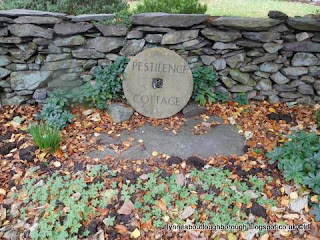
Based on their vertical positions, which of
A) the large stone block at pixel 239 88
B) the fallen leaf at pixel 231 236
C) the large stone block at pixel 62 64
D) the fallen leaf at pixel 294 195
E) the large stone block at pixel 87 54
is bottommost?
the fallen leaf at pixel 231 236

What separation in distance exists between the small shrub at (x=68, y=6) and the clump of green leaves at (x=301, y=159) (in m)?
2.95

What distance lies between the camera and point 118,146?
332 centimetres

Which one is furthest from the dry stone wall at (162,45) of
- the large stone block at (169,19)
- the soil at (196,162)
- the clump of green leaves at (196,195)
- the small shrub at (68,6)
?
the clump of green leaves at (196,195)

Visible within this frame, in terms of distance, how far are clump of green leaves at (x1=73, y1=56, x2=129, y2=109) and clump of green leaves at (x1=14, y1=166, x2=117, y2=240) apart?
1103 millimetres

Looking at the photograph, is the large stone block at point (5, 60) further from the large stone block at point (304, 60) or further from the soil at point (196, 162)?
the large stone block at point (304, 60)

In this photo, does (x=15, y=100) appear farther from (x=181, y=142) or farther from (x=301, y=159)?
(x=301, y=159)

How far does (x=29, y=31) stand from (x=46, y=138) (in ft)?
4.30

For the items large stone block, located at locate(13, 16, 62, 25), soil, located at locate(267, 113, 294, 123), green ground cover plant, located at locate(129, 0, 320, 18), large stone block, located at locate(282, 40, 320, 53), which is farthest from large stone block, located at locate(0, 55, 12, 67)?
large stone block, located at locate(282, 40, 320, 53)

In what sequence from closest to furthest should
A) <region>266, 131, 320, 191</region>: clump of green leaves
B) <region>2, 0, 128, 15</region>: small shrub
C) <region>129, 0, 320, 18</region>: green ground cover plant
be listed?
<region>266, 131, 320, 191</region>: clump of green leaves → <region>2, 0, 128, 15</region>: small shrub → <region>129, 0, 320, 18</region>: green ground cover plant

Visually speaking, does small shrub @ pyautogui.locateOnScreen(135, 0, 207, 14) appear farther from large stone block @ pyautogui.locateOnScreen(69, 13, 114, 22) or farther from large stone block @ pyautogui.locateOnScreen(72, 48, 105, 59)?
large stone block @ pyautogui.locateOnScreen(72, 48, 105, 59)

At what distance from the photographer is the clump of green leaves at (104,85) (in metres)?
3.74

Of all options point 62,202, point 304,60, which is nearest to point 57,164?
point 62,202

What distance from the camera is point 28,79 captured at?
3773 millimetres

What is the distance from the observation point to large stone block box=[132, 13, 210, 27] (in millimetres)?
3520
